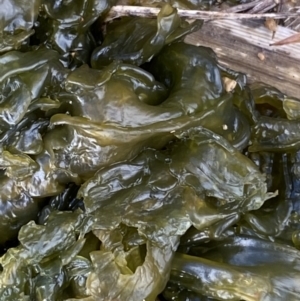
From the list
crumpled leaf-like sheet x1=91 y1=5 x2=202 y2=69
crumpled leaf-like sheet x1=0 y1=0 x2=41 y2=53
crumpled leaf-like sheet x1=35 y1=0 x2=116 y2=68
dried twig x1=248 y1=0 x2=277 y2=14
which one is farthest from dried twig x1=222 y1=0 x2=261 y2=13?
crumpled leaf-like sheet x1=0 y1=0 x2=41 y2=53

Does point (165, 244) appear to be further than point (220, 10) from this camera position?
No

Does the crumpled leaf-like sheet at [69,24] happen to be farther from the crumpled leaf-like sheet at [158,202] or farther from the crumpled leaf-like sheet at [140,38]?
the crumpled leaf-like sheet at [158,202]

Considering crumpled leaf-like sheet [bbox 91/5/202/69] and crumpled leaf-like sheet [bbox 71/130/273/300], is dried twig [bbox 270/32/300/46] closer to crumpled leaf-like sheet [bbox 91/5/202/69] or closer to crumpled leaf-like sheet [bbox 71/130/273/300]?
crumpled leaf-like sheet [bbox 91/5/202/69]

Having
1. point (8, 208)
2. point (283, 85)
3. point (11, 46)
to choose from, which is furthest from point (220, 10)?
point (8, 208)

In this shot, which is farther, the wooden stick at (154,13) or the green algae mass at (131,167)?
the wooden stick at (154,13)

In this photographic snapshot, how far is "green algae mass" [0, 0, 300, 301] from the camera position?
101 centimetres

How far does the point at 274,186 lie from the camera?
3.90 feet

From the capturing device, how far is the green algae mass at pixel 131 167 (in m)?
1.01

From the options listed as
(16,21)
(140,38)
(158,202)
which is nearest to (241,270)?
(158,202)

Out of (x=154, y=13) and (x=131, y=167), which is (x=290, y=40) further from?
(x=131, y=167)

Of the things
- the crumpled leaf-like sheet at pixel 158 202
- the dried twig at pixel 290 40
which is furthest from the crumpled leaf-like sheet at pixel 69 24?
the dried twig at pixel 290 40

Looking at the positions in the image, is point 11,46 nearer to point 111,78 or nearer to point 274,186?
point 111,78

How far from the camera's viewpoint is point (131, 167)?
3.52 ft

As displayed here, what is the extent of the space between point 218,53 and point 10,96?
0.50 meters
